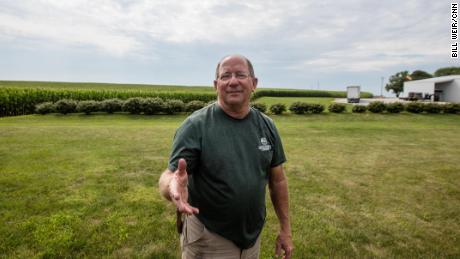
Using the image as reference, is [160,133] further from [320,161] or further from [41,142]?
[320,161]

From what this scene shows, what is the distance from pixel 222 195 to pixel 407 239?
3639 millimetres

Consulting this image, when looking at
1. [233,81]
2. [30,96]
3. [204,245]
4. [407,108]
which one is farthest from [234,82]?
[30,96]

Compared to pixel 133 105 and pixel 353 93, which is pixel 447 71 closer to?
pixel 353 93

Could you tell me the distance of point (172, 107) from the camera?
71.3 feet

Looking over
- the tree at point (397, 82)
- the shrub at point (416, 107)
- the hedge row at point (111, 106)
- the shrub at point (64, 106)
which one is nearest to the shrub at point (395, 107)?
the shrub at point (416, 107)

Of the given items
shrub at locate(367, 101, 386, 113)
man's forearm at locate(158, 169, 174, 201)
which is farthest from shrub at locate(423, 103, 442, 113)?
man's forearm at locate(158, 169, 174, 201)

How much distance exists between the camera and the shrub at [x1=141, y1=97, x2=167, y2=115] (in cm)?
2094

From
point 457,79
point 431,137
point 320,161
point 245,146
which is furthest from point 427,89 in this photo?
point 245,146

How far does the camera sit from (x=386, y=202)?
5.57 metres

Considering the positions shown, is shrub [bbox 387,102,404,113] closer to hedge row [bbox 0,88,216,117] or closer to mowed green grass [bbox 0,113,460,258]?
mowed green grass [bbox 0,113,460,258]

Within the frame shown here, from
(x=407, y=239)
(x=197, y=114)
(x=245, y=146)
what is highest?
(x=197, y=114)

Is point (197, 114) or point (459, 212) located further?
point (459, 212)

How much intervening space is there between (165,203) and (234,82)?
3.89m

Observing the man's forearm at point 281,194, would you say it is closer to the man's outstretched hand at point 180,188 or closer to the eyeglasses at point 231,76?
the eyeglasses at point 231,76
